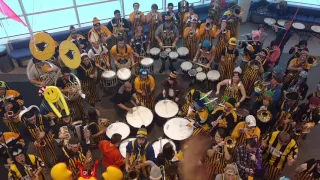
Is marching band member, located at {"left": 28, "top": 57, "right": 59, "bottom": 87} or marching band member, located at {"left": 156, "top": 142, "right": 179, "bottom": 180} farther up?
marching band member, located at {"left": 28, "top": 57, "right": 59, "bottom": 87}

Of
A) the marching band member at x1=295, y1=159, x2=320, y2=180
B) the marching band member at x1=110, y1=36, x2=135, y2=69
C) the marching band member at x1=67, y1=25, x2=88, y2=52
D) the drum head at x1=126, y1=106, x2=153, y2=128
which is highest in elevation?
the marching band member at x1=67, y1=25, x2=88, y2=52

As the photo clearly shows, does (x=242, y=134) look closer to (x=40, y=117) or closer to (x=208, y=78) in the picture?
(x=208, y=78)

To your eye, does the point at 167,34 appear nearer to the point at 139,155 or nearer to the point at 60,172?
the point at 139,155

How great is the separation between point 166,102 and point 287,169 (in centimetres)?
299

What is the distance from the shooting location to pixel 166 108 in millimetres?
6758

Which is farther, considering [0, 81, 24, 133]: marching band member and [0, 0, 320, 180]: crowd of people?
[0, 81, 24, 133]: marching band member

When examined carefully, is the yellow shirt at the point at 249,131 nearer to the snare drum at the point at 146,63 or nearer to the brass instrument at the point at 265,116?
the brass instrument at the point at 265,116

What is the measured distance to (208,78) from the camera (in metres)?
7.70

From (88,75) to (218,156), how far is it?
360cm

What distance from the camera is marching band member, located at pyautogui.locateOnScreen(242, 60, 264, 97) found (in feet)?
23.6

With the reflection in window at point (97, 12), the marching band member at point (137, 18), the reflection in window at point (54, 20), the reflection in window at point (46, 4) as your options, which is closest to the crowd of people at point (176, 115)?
the marching band member at point (137, 18)

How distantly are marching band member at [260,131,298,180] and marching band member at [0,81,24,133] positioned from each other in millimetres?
4990

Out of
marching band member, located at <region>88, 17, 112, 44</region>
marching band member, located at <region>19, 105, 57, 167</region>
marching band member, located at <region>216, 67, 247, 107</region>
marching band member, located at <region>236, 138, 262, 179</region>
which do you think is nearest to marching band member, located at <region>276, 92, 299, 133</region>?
marching band member, located at <region>216, 67, 247, 107</region>

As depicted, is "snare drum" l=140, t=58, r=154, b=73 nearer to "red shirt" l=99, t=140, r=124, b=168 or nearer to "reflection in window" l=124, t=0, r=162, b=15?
"red shirt" l=99, t=140, r=124, b=168
